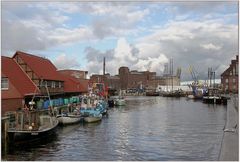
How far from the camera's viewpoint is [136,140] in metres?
34.2

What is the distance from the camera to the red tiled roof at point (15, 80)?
133ft

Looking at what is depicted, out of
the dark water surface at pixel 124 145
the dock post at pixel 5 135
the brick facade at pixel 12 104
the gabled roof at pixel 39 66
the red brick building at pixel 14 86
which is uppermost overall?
the gabled roof at pixel 39 66

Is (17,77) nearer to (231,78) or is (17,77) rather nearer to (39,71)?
(39,71)

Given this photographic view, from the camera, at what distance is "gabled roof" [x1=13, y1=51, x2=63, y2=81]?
49625 mm

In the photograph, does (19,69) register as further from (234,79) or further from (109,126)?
(234,79)

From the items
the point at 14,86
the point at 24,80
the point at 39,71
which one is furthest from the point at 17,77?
the point at 39,71

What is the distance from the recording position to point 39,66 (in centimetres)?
5341

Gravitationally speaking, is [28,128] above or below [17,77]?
below

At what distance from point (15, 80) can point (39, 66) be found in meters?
9.81

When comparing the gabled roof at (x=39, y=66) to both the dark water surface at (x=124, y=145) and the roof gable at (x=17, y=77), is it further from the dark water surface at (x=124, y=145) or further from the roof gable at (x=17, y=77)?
the dark water surface at (x=124, y=145)

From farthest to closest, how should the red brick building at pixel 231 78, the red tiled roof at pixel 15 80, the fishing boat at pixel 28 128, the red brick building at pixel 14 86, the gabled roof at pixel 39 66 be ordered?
1. the red brick building at pixel 231 78
2. the gabled roof at pixel 39 66
3. the red tiled roof at pixel 15 80
4. the red brick building at pixel 14 86
5. the fishing boat at pixel 28 128

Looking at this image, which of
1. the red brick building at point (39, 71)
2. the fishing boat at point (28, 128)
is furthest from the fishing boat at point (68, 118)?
the fishing boat at point (28, 128)

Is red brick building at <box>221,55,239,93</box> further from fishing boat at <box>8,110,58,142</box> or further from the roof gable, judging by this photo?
fishing boat at <box>8,110,58,142</box>

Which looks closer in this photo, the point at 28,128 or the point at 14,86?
the point at 28,128
